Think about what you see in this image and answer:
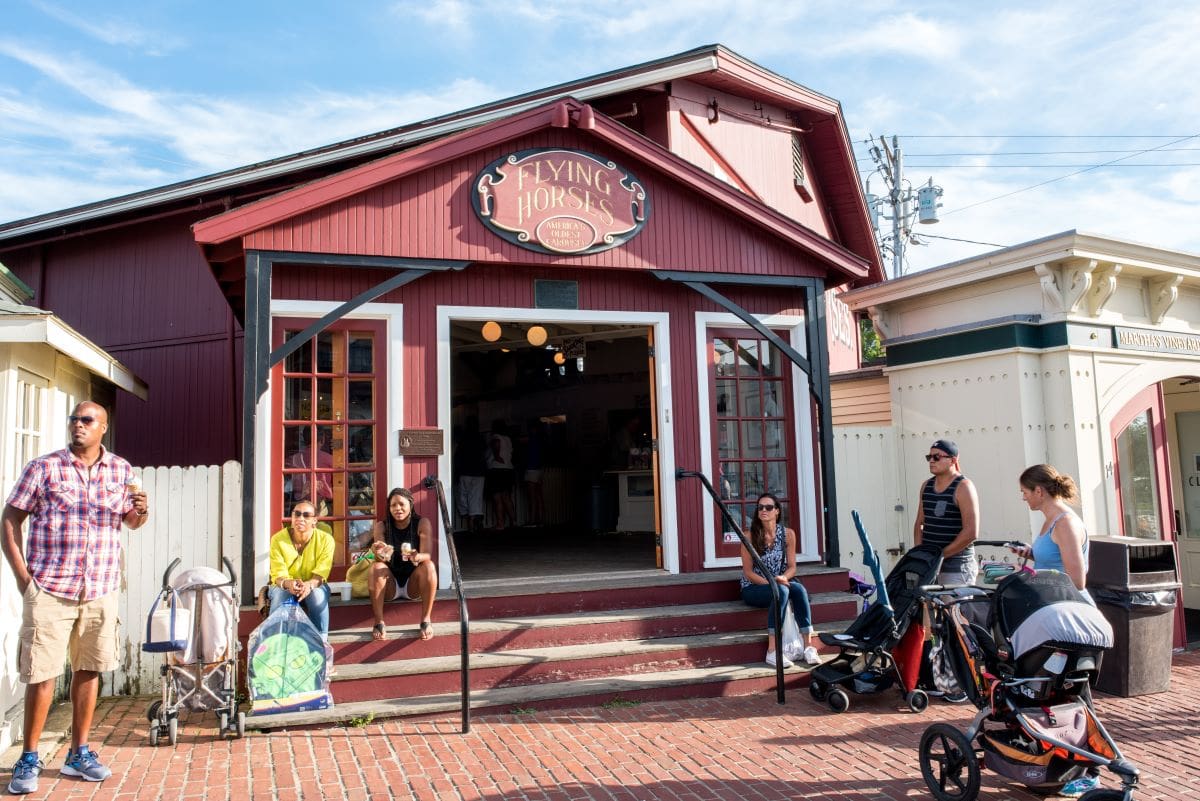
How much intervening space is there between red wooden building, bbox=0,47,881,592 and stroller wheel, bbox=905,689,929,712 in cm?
200

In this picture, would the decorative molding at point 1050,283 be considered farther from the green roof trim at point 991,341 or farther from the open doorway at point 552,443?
the open doorway at point 552,443

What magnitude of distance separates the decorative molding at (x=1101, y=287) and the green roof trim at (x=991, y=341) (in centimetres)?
44

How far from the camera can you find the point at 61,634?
4500mm

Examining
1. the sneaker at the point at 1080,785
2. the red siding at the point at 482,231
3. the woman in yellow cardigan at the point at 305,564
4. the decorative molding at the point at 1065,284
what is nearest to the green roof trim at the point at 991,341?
the decorative molding at the point at 1065,284

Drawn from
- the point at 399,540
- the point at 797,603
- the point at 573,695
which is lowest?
the point at 573,695

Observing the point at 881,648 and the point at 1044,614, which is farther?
the point at 881,648

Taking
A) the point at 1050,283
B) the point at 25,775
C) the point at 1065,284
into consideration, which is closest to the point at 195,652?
the point at 25,775

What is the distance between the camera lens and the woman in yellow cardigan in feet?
18.6

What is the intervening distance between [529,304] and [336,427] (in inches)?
74.5

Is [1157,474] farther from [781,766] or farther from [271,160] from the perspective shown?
[271,160]

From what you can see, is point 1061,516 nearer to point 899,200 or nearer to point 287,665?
point 287,665

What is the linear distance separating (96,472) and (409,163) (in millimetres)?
3203

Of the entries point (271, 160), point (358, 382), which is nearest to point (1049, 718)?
point (358, 382)

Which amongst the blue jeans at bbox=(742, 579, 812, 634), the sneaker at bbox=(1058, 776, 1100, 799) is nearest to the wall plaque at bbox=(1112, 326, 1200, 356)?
the blue jeans at bbox=(742, 579, 812, 634)
